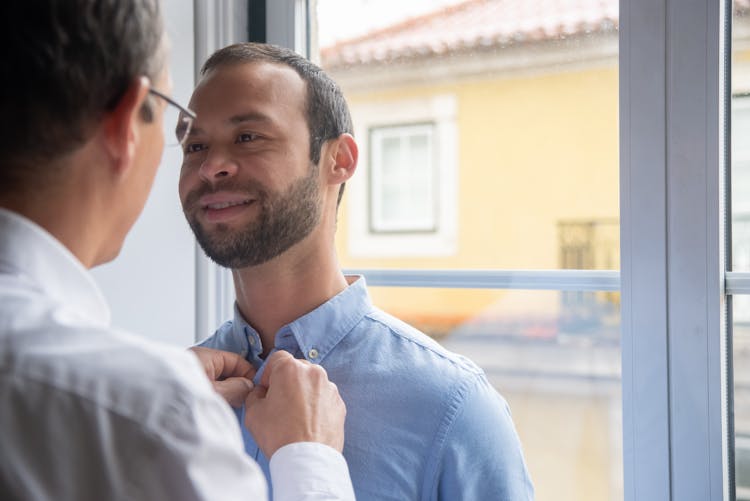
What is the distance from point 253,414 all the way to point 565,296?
0.82 metres

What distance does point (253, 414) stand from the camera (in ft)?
3.50

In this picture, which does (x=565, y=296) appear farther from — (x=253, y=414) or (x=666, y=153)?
(x=253, y=414)

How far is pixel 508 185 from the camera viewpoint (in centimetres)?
169

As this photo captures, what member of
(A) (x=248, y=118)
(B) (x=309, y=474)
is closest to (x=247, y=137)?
(A) (x=248, y=118)

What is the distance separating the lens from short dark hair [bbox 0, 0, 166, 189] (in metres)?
0.61

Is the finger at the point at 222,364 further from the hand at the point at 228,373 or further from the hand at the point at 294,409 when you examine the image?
the hand at the point at 294,409

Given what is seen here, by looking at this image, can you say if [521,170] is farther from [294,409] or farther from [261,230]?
[294,409]

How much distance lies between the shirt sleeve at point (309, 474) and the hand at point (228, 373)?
21cm

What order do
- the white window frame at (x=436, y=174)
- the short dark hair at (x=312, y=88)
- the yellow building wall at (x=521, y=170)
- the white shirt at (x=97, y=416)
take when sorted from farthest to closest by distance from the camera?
1. the white window frame at (x=436, y=174)
2. the yellow building wall at (x=521, y=170)
3. the short dark hair at (x=312, y=88)
4. the white shirt at (x=97, y=416)

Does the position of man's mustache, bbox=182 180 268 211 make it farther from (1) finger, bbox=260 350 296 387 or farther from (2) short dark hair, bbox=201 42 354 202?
(1) finger, bbox=260 350 296 387

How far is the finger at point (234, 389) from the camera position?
1.16m

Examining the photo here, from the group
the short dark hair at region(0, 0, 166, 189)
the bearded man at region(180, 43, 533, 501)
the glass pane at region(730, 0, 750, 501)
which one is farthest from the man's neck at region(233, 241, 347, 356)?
the glass pane at region(730, 0, 750, 501)

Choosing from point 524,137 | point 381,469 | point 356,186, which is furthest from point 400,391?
point 356,186

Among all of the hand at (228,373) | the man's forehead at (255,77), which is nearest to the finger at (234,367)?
the hand at (228,373)
